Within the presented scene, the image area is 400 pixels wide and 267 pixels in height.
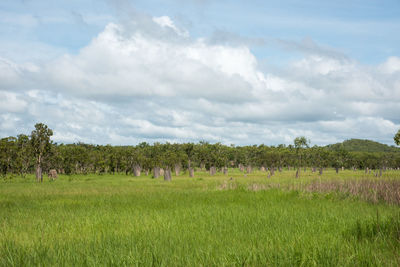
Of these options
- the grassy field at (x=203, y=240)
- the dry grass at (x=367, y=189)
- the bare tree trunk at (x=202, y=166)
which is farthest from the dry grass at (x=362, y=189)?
the bare tree trunk at (x=202, y=166)

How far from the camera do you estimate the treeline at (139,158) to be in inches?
1702

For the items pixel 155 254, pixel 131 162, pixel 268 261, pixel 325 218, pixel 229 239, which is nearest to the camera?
pixel 268 261

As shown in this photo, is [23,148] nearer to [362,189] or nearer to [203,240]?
[362,189]

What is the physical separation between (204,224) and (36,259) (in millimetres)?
4942

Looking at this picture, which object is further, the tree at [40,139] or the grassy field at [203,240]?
the tree at [40,139]

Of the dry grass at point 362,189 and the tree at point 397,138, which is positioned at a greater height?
the tree at point 397,138

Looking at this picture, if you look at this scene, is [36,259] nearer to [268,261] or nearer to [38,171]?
[268,261]

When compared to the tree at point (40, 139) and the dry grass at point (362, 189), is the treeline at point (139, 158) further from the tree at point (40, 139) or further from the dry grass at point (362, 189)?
the dry grass at point (362, 189)

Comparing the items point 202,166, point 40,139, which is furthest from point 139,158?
point 202,166

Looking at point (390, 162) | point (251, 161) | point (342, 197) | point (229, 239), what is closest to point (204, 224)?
point (229, 239)

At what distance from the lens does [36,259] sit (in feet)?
20.6

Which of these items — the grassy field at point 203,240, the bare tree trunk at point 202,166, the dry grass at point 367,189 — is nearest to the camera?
the grassy field at point 203,240

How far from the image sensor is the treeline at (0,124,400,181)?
43219mm

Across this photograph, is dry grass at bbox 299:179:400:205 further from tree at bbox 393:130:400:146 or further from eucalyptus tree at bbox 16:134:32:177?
eucalyptus tree at bbox 16:134:32:177
